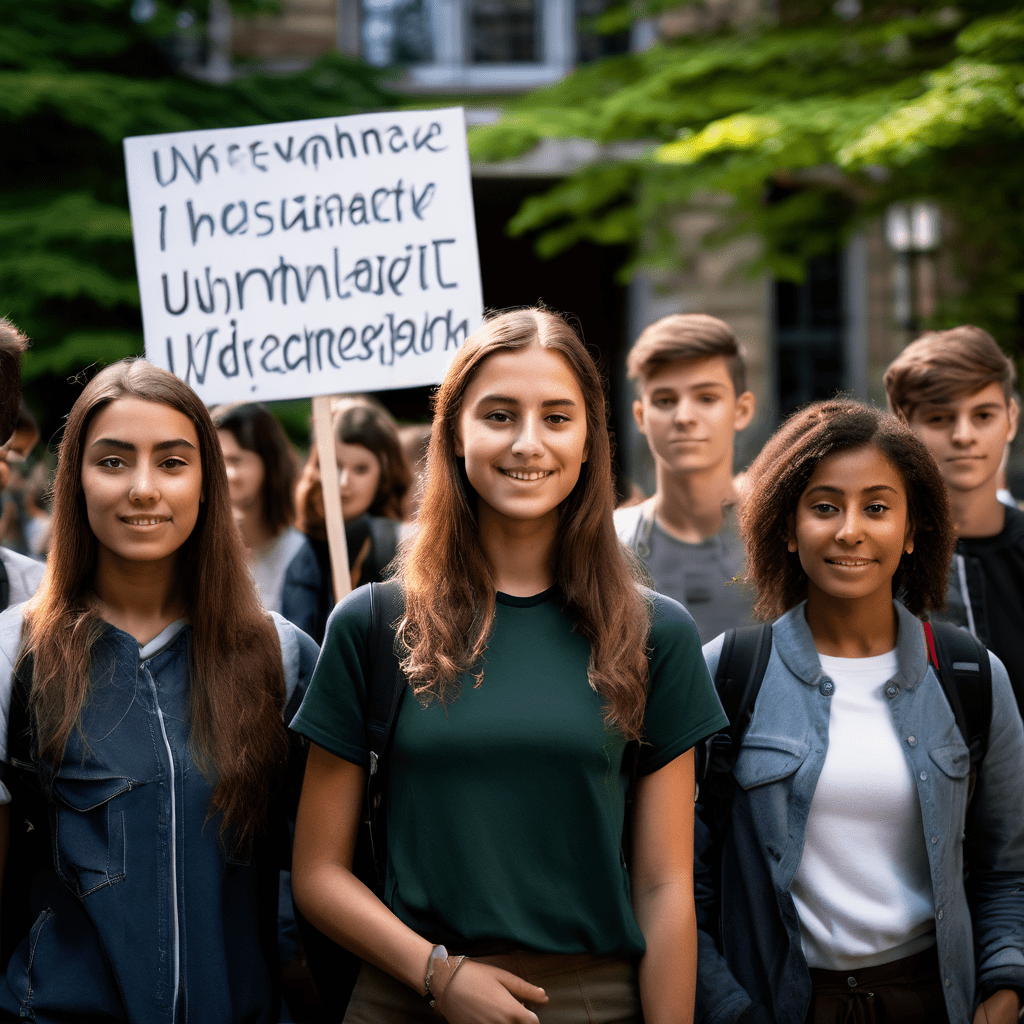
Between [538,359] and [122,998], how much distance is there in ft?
4.38

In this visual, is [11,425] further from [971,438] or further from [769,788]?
[971,438]

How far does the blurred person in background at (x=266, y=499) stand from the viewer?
163 inches

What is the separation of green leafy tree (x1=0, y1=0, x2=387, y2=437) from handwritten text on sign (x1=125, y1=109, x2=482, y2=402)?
4858mm

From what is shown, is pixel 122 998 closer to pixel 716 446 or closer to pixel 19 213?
pixel 716 446

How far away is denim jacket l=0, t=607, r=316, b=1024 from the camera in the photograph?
6.77 feet

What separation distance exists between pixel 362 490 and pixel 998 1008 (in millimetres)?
3038

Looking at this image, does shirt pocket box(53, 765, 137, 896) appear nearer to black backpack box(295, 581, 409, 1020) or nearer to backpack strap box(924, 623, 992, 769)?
black backpack box(295, 581, 409, 1020)

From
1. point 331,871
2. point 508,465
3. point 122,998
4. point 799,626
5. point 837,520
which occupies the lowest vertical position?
point 122,998

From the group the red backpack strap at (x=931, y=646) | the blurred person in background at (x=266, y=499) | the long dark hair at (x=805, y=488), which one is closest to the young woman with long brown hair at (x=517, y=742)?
the long dark hair at (x=805, y=488)

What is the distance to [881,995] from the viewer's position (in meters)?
2.21

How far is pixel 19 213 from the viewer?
8430 mm

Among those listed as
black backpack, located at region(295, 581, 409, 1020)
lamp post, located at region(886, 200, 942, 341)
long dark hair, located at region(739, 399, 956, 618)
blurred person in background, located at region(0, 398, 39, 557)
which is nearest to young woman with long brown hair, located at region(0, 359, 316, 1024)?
black backpack, located at region(295, 581, 409, 1020)

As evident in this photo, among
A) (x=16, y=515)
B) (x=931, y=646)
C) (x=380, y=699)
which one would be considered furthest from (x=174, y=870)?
(x=16, y=515)

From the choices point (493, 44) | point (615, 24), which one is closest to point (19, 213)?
point (615, 24)
